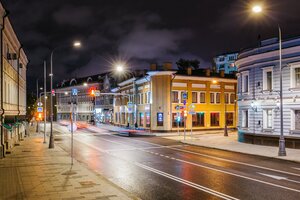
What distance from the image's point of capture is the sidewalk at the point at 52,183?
37.0ft

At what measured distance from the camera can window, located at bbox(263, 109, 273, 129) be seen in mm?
29719

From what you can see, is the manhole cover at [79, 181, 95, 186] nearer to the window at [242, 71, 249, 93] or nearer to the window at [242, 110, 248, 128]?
the window at [242, 110, 248, 128]

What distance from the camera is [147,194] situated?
1205 cm

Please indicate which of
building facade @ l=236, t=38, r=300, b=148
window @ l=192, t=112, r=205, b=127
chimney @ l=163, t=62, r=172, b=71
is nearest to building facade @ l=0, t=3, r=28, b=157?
building facade @ l=236, t=38, r=300, b=148

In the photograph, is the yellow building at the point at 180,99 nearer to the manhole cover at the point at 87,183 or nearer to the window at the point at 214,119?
the window at the point at 214,119

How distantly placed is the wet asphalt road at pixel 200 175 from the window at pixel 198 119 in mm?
27462

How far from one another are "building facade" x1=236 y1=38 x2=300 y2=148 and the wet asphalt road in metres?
7.17

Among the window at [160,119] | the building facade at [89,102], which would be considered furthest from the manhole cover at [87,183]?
the building facade at [89,102]

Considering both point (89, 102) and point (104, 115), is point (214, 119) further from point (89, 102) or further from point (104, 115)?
point (89, 102)

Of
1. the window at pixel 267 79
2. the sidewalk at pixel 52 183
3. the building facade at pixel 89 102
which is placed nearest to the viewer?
the sidewalk at pixel 52 183

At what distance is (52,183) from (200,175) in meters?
6.53

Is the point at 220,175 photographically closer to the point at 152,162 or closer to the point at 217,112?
the point at 152,162

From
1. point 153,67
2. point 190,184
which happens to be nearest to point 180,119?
point 153,67

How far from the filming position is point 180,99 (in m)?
49.2
